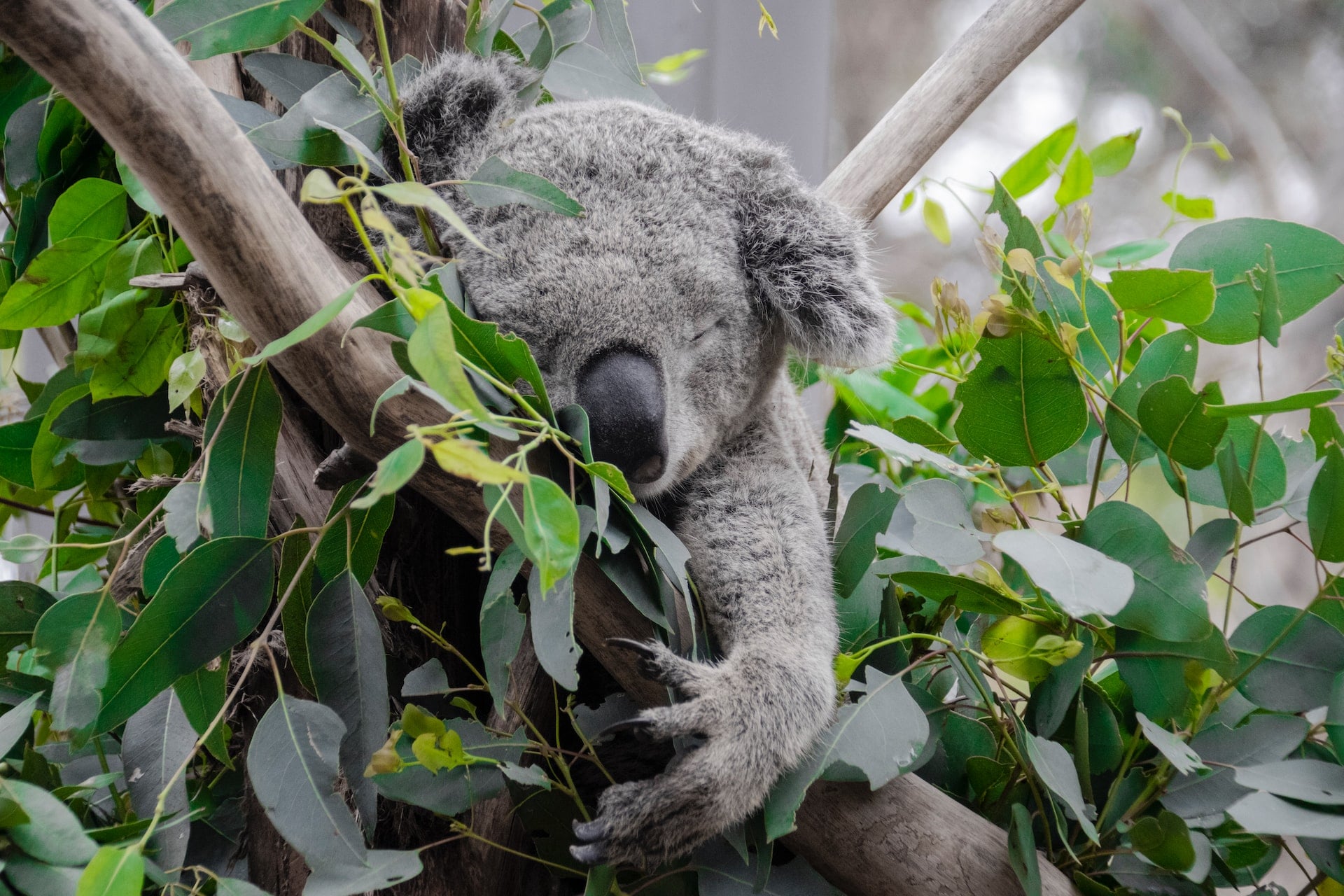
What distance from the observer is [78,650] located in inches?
31.5

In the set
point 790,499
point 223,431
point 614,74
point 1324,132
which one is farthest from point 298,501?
point 1324,132

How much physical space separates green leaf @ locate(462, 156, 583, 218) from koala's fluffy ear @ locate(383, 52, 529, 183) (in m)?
0.23

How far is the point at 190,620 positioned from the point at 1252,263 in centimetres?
111

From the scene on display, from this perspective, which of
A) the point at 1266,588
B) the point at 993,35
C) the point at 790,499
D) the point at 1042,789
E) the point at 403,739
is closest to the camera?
the point at 403,739

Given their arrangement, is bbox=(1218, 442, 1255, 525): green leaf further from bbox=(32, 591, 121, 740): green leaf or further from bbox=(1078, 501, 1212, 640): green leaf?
bbox=(32, 591, 121, 740): green leaf

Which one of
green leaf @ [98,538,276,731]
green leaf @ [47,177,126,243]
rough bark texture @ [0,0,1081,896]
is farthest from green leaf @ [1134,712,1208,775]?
green leaf @ [47,177,126,243]

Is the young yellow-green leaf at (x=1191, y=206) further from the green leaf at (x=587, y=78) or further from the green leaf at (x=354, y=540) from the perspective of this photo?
the green leaf at (x=354, y=540)

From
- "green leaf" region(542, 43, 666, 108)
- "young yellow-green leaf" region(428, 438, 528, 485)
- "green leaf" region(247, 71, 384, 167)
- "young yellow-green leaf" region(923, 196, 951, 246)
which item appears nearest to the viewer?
"young yellow-green leaf" region(428, 438, 528, 485)

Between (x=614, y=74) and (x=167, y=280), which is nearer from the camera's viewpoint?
(x=167, y=280)

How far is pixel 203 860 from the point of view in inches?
41.1

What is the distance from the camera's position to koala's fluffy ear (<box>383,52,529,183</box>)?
1057mm

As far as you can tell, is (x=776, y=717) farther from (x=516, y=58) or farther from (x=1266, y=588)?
(x=1266, y=588)

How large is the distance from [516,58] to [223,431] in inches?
23.3

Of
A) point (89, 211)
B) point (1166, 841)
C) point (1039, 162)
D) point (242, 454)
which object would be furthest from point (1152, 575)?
point (89, 211)
